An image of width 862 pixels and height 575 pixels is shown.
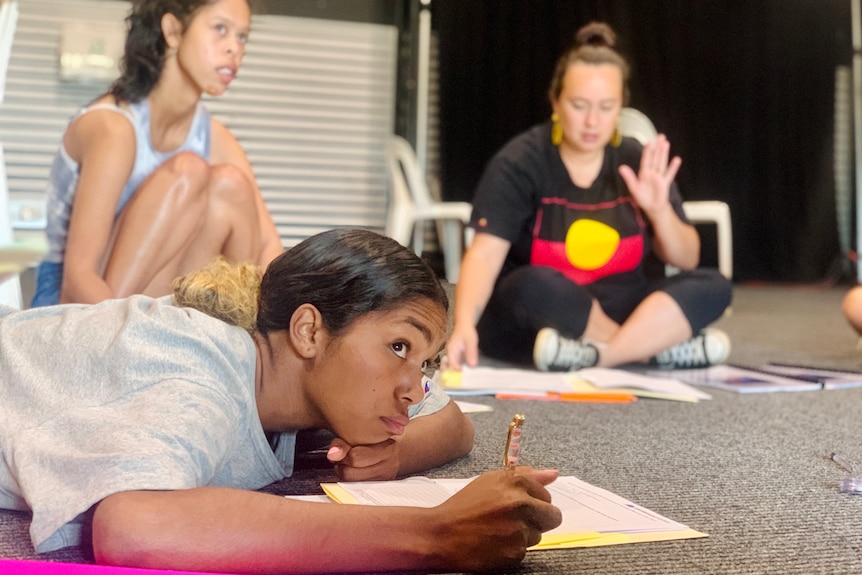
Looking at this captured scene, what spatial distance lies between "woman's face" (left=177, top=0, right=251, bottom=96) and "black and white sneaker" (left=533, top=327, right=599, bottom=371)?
0.74 meters

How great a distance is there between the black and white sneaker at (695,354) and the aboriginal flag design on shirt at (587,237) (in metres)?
0.19

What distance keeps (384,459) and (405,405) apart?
0.11 meters

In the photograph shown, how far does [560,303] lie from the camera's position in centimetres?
185

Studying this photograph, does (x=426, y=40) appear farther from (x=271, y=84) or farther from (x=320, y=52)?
(x=271, y=84)

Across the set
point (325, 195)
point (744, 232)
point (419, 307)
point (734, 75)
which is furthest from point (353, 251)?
point (744, 232)

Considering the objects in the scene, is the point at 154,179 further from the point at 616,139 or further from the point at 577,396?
the point at 616,139

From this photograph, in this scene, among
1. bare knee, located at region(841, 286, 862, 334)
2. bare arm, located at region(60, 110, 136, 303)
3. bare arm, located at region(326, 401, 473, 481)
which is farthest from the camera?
bare knee, located at region(841, 286, 862, 334)

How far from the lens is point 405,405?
76cm

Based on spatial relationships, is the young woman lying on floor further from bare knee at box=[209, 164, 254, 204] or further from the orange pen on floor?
bare knee at box=[209, 164, 254, 204]

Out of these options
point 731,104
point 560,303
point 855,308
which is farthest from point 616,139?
point 731,104

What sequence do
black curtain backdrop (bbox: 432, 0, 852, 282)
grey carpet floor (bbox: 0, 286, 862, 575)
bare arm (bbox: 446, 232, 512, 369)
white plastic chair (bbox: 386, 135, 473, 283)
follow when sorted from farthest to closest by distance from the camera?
1. black curtain backdrop (bbox: 432, 0, 852, 282)
2. white plastic chair (bbox: 386, 135, 473, 283)
3. bare arm (bbox: 446, 232, 512, 369)
4. grey carpet floor (bbox: 0, 286, 862, 575)

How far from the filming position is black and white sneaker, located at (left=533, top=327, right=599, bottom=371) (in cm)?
178

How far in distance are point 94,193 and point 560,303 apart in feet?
2.89

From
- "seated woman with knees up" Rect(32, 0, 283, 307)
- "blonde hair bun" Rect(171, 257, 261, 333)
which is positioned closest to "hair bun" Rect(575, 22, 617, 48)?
"seated woman with knees up" Rect(32, 0, 283, 307)
